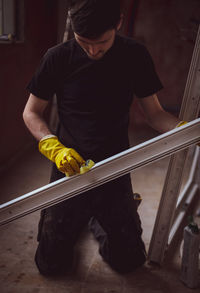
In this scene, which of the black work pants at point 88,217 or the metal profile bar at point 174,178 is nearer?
the metal profile bar at point 174,178

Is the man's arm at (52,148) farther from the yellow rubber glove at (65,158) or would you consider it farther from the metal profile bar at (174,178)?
the metal profile bar at (174,178)

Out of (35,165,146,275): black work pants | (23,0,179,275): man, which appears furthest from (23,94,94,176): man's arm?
(35,165,146,275): black work pants

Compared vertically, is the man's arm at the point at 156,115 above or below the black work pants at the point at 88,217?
above

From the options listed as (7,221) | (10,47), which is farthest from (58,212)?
(10,47)

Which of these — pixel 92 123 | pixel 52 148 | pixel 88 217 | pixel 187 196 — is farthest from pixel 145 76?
pixel 187 196

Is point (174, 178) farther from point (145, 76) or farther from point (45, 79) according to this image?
point (45, 79)

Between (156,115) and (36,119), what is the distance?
68 cm

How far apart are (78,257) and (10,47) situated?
2066mm

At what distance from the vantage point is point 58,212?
175 centimetres

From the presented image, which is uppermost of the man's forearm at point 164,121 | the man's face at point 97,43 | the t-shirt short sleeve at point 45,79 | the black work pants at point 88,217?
the man's face at point 97,43

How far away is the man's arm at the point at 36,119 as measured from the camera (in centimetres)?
161

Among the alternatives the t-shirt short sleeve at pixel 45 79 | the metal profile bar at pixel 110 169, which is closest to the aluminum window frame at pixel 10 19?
the t-shirt short sleeve at pixel 45 79

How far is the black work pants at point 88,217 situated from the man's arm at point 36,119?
29cm

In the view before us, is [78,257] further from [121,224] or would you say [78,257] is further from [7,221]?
[7,221]
